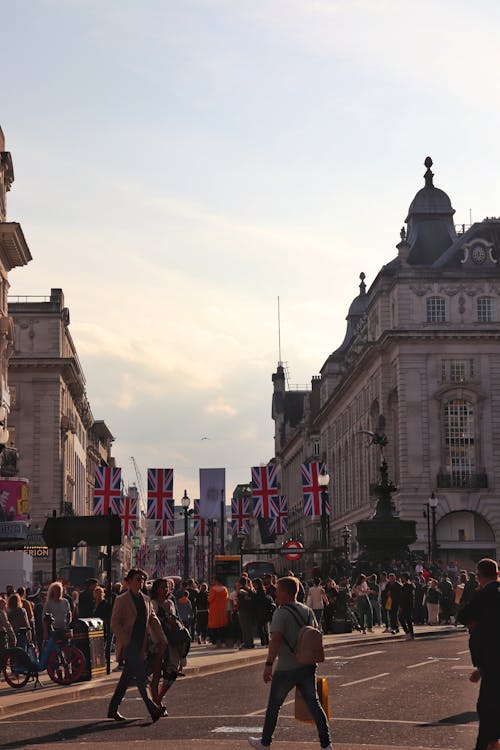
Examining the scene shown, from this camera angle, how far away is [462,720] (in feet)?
60.7

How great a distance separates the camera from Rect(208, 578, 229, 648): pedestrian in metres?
36.2

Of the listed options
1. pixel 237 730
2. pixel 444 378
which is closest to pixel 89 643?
pixel 237 730

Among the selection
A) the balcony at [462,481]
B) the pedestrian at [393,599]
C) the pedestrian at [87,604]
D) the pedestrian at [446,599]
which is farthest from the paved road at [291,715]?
the balcony at [462,481]

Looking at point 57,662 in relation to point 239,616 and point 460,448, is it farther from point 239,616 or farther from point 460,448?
point 460,448

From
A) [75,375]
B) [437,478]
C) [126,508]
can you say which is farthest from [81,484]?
[126,508]

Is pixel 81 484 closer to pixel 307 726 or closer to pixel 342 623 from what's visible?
pixel 342 623

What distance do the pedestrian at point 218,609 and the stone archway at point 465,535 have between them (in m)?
52.9

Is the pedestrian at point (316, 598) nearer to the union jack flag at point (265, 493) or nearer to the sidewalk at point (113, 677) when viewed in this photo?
the sidewalk at point (113, 677)

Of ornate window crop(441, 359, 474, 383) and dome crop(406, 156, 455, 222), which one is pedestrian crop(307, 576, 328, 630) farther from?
dome crop(406, 156, 455, 222)

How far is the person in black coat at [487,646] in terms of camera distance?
13.5 m

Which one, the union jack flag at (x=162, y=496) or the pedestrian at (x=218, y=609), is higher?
the union jack flag at (x=162, y=496)

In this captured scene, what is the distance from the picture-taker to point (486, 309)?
93250 mm

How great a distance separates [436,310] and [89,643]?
69.1 meters

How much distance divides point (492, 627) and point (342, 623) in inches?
1188
